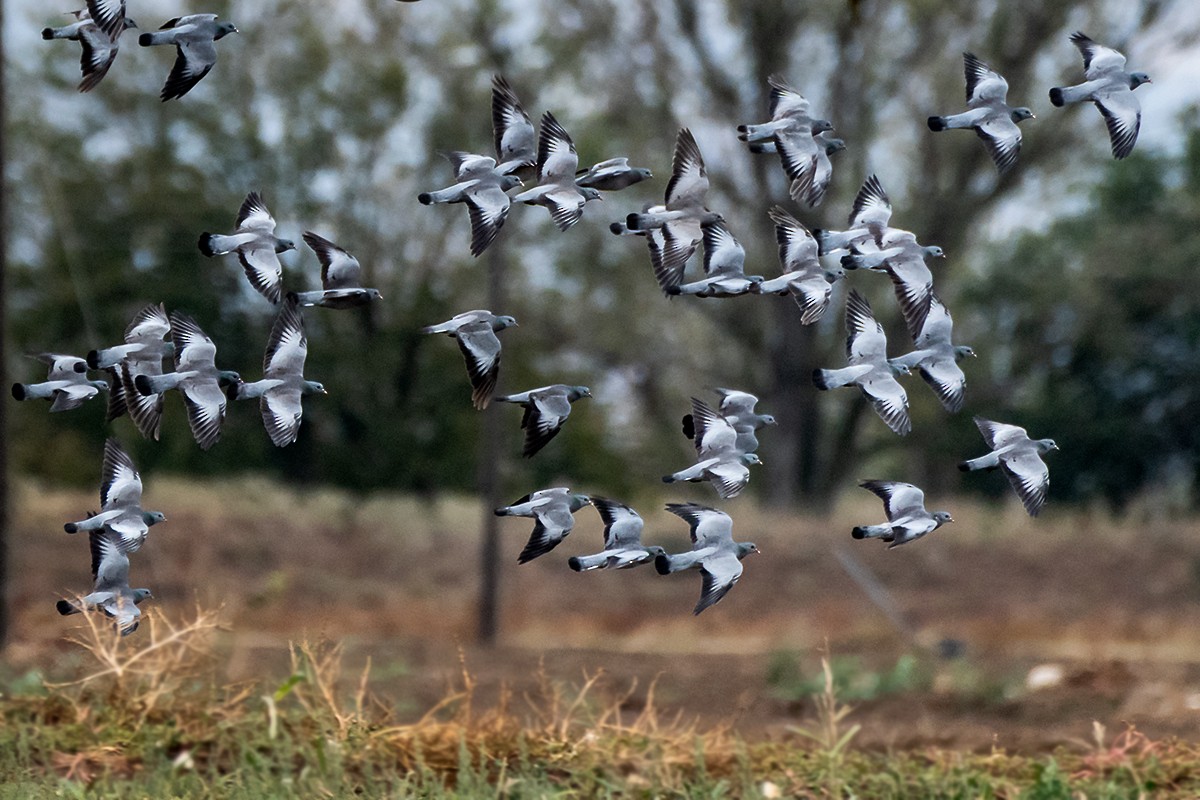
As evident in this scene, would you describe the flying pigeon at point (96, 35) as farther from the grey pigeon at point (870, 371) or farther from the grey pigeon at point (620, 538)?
the grey pigeon at point (870, 371)

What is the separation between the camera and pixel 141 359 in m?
3.64

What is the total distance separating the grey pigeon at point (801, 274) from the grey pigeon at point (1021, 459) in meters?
0.50

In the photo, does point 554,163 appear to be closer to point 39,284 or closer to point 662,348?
point 39,284

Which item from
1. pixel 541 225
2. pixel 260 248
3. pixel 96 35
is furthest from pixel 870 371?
pixel 541 225

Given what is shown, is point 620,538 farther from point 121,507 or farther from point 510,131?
point 121,507

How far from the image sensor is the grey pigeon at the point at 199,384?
11.0 ft

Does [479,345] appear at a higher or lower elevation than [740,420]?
higher

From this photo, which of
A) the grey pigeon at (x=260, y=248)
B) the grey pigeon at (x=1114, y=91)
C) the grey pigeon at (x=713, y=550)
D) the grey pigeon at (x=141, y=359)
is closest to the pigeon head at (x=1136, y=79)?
the grey pigeon at (x=1114, y=91)

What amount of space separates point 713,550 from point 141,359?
1.48 meters

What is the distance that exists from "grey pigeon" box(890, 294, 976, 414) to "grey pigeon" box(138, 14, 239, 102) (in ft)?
5.95

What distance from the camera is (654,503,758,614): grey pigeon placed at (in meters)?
3.42

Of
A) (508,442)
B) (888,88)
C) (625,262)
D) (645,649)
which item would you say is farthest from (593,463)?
(645,649)

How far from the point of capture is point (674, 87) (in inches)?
992

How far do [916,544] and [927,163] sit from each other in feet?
25.1
